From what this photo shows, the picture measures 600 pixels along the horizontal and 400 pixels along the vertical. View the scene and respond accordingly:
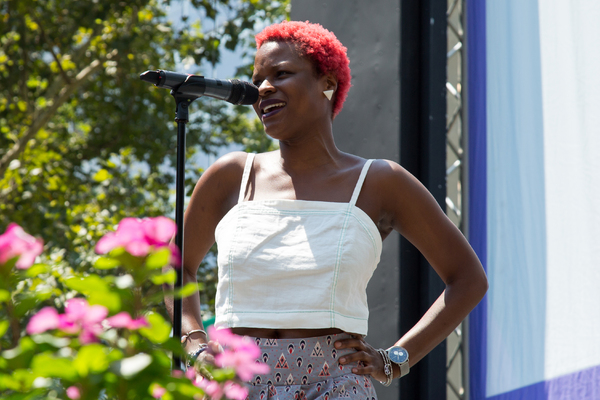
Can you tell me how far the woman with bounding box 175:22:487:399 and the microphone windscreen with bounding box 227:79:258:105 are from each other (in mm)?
56

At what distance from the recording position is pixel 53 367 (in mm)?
577

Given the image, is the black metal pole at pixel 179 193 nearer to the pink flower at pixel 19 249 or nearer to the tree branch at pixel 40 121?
the pink flower at pixel 19 249

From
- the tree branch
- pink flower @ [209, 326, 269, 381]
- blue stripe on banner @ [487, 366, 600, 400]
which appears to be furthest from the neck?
the tree branch

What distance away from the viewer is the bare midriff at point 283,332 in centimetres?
171

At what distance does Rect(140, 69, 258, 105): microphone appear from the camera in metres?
1.70

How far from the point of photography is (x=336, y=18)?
116 inches

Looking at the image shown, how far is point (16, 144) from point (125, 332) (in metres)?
6.31

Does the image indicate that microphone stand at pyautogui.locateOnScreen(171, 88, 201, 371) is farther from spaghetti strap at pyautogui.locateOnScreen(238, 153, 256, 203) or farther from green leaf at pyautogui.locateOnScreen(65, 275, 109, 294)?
green leaf at pyautogui.locateOnScreen(65, 275, 109, 294)

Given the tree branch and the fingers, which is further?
the tree branch

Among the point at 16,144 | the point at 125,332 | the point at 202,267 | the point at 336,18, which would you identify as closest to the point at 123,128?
the point at 16,144

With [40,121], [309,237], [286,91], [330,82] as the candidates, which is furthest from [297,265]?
[40,121]

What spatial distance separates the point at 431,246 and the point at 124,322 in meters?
1.41

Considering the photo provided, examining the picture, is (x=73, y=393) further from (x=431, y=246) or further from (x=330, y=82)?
(x=330, y=82)

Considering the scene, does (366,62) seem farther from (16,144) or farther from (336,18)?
(16,144)
